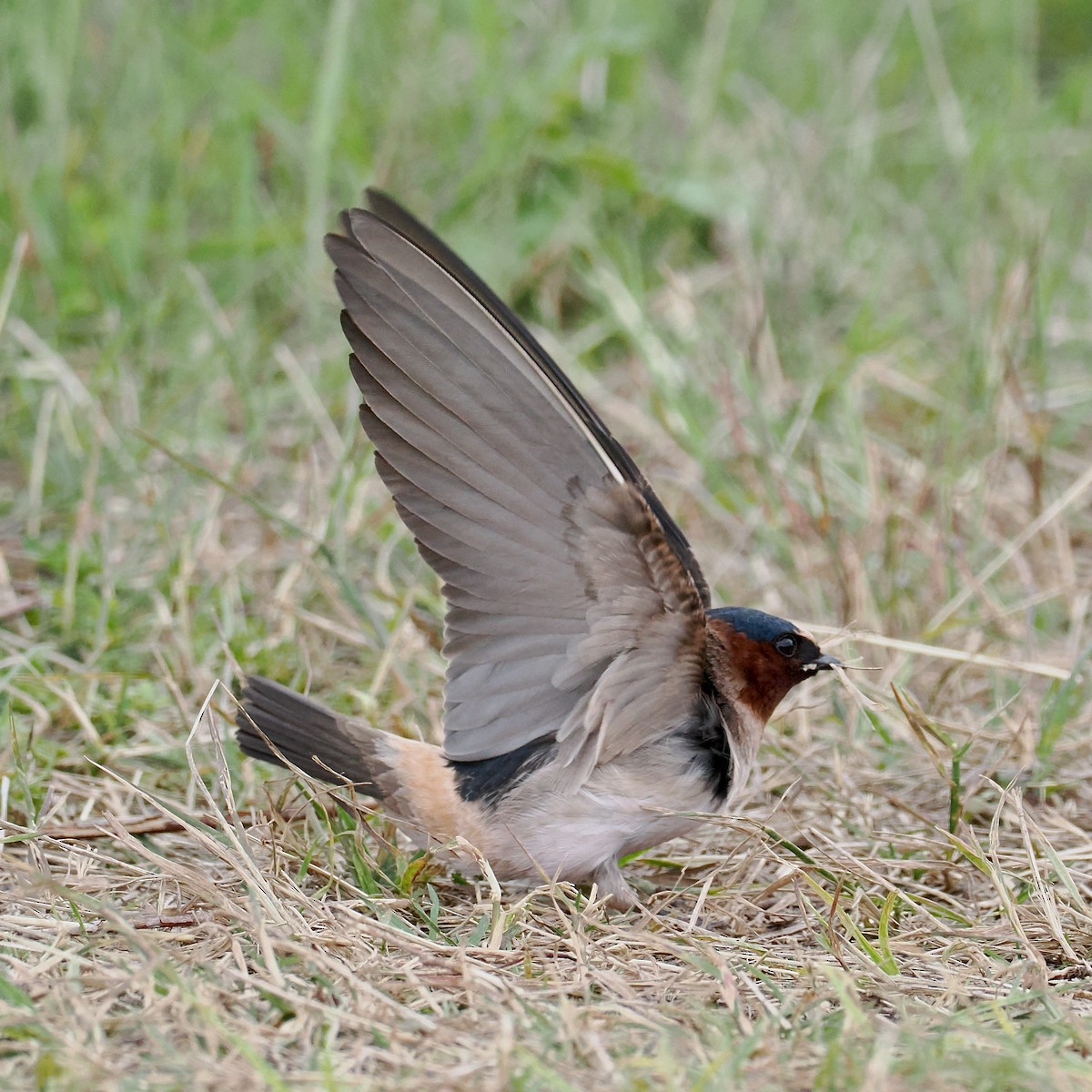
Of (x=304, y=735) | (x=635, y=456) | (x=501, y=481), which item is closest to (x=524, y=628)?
(x=501, y=481)

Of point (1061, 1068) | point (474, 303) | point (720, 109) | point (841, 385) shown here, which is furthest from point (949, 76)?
point (1061, 1068)

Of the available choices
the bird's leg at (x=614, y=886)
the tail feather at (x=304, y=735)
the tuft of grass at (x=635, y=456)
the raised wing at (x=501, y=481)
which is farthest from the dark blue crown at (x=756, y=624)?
the tail feather at (x=304, y=735)

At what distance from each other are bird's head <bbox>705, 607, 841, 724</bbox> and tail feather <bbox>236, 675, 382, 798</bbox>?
724 mm

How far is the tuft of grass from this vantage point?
2213 mm

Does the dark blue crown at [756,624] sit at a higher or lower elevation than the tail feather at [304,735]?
higher

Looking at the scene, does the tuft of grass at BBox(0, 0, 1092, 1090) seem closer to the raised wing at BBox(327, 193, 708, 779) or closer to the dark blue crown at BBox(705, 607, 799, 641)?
the dark blue crown at BBox(705, 607, 799, 641)

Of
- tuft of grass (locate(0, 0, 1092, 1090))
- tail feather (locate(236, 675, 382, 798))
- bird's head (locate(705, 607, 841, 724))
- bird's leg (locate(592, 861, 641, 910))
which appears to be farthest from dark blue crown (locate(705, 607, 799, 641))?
Answer: tail feather (locate(236, 675, 382, 798))

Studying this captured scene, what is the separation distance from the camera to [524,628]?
2.70m

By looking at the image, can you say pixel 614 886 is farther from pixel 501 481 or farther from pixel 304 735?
pixel 501 481

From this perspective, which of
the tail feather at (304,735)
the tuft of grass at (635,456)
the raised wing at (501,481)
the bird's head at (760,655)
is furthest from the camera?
the bird's head at (760,655)

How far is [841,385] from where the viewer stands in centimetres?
472

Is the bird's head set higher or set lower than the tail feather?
higher

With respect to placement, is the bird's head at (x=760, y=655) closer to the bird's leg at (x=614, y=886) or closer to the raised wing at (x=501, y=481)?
the raised wing at (x=501, y=481)

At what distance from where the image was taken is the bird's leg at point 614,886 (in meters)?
2.85
